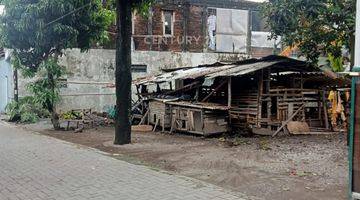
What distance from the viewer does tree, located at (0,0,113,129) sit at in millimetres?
15773

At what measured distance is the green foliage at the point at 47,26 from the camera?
15742mm

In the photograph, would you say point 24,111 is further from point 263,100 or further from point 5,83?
point 263,100

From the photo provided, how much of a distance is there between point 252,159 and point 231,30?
16773 mm

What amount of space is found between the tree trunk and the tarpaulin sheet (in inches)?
547

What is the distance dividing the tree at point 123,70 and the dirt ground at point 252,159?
1.70ft

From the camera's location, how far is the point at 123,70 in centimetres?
1237

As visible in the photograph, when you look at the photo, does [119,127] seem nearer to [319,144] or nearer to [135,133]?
[135,133]

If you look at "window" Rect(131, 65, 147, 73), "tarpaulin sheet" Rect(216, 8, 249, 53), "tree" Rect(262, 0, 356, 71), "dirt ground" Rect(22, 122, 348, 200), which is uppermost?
"tarpaulin sheet" Rect(216, 8, 249, 53)

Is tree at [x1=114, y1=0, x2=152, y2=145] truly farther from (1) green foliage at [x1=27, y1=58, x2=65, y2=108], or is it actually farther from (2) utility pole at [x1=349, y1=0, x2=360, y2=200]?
(2) utility pole at [x1=349, y1=0, x2=360, y2=200]

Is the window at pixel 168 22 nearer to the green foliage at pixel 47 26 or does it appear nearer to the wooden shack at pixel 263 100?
the green foliage at pixel 47 26

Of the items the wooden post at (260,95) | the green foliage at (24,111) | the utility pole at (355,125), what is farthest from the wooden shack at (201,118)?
the utility pole at (355,125)

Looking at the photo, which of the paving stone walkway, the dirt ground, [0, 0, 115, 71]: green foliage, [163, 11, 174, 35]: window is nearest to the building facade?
A: [163, 11, 174, 35]: window

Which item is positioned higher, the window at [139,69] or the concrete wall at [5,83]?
the window at [139,69]

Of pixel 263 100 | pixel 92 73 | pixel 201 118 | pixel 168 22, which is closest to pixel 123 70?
pixel 201 118
